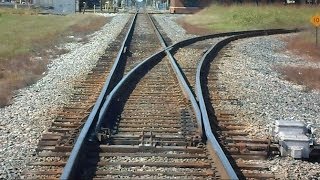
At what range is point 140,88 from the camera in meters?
12.2

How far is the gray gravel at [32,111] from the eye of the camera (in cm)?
712

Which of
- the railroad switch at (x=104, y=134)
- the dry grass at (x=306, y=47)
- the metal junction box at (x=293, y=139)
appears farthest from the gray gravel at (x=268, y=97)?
the railroad switch at (x=104, y=134)

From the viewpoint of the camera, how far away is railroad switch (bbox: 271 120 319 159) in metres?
7.36

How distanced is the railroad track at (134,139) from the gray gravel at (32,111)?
214mm

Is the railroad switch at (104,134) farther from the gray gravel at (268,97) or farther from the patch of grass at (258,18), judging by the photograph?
the patch of grass at (258,18)

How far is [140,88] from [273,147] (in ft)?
16.3

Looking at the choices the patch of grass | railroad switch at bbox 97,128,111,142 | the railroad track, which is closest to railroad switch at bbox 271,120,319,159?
the railroad track

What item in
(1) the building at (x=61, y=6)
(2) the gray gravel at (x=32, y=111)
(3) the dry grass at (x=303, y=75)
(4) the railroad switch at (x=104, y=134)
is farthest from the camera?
(1) the building at (x=61, y=6)

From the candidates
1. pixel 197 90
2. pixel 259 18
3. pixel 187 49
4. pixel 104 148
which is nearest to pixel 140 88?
pixel 197 90

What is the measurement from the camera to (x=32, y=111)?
991 centimetres

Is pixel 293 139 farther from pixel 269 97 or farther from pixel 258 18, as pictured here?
pixel 258 18

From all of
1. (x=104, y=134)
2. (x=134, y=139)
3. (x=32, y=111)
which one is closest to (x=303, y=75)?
(x=32, y=111)

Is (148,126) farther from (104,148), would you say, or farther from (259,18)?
(259,18)

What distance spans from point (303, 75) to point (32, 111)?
327 inches
